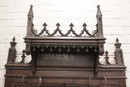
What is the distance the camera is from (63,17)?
87.9 inches

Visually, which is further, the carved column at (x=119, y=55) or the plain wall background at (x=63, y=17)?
the plain wall background at (x=63, y=17)

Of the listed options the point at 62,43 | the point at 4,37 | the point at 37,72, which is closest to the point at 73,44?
the point at 62,43

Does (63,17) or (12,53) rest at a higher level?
(63,17)

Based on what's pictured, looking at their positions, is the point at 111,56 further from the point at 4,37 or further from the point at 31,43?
the point at 4,37

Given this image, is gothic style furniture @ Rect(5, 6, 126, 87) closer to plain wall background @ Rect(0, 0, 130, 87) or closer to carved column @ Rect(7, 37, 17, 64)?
carved column @ Rect(7, 37, 17, 64)

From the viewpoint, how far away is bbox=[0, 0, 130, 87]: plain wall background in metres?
2.16

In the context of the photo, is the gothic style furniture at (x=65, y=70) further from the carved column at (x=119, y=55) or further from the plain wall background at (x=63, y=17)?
the plain wall background at (x=63, y=17)

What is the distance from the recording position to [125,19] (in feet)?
7.24

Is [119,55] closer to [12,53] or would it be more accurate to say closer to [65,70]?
[65,70]

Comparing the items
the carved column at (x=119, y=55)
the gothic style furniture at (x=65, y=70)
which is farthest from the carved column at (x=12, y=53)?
the carved column at (x=119, y=55)

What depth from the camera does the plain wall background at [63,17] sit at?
2.16 m

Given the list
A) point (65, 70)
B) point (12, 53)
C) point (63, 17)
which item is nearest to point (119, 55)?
point (65, 70)

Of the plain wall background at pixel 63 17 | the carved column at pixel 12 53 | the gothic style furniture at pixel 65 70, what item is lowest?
the gothic style furniture at pixel 65 70

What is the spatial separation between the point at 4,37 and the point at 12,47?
0.55 feet
